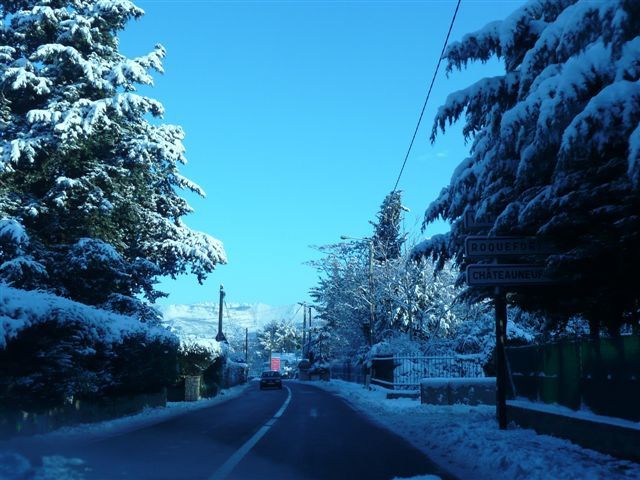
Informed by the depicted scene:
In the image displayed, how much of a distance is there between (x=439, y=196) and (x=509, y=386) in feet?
15.8

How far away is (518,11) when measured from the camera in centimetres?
882

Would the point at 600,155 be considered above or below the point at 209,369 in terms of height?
above

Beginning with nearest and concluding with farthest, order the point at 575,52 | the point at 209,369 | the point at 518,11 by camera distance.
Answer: the point at 575,52 < the point at 518,11 < the point at 209,369

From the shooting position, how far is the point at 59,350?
13523 mm

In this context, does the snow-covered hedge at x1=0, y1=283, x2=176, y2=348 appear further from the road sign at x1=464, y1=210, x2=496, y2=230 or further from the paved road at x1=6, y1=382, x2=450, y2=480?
the road sign at x1=464, y1=210, x2=496, y2=230

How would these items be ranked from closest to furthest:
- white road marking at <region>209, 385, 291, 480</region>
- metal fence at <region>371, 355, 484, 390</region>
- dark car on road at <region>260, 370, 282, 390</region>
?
white road marking at <region>209, 385, 291, 480</region> → metal fence at <region>371, 355, 484, 390</region> → dark car on road at <region>260, 370, 282, 390</region>

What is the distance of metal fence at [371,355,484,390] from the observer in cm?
2752

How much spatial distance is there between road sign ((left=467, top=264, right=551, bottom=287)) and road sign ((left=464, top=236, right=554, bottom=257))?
0.29 meters

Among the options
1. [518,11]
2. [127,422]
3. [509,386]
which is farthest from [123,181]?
[518,11]

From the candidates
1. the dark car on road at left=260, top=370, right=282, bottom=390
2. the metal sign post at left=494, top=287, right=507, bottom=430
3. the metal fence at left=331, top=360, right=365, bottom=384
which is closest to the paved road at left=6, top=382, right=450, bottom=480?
the metal sign post at left=494, top=287, right=507, bottom=430

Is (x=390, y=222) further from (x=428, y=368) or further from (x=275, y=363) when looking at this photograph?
(x=275, y=363)

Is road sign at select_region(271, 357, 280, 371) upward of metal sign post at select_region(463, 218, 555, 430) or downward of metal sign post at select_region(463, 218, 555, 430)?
downward

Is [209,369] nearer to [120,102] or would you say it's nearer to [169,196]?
[169,196]

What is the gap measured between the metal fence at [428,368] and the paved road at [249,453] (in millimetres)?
12175
